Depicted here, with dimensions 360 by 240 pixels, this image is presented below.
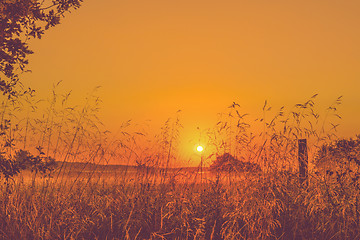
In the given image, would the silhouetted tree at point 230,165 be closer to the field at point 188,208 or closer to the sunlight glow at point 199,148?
the field at point 188,208

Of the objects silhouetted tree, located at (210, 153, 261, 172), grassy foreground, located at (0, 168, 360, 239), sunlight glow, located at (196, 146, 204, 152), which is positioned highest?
sunlight glow, located at (196, 146, 204, 152)

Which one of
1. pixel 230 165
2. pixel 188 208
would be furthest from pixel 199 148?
pixel 188 208

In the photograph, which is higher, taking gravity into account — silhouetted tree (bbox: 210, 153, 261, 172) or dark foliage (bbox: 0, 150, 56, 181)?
silhouetted tree (bbox: 210, 153, 261, 172)

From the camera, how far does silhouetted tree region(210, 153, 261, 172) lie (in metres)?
6.41

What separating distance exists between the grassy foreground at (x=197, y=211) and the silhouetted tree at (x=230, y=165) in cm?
18

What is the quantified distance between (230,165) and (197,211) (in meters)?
1.15

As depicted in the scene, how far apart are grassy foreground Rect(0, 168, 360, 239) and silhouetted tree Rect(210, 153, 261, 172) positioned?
177 mm

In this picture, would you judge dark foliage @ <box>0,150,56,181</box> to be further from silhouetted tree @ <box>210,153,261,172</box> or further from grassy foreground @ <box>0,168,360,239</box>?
silhouetted tree @ <box>210,153,261,172</box>

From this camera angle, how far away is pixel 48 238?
5090 millimetres

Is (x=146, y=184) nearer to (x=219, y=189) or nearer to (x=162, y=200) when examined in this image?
(x=162, y=200)

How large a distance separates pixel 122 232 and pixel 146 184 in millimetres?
1516

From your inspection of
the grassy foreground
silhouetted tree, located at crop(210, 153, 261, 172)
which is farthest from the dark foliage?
silhouetted tree, located at crop(210, 153, 261, 172)

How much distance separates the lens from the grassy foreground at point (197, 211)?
5273 mm

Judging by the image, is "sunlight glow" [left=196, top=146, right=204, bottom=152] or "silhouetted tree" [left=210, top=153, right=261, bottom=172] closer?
"silhouetted tree" [left=210, top=153, right=261, bottom=172]
